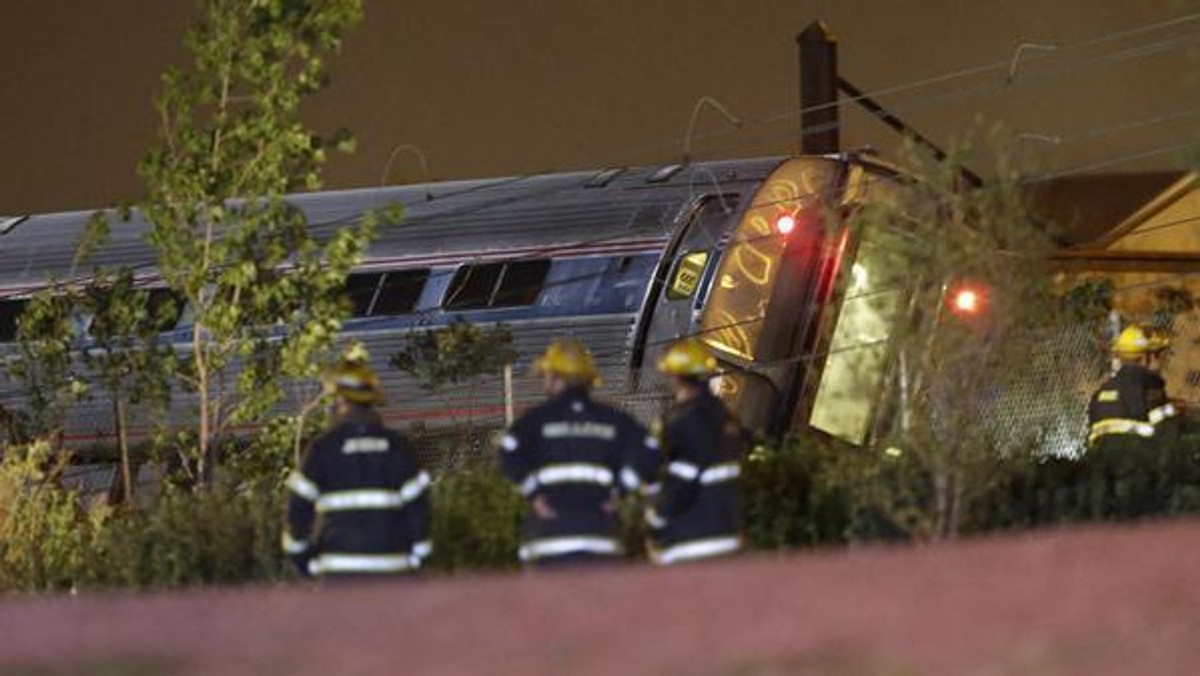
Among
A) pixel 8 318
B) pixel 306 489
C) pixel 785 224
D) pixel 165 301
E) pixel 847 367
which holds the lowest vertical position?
pixel 847 367

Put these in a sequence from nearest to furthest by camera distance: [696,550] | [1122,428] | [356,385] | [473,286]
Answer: [696,550] < [356,385] < [1122,428] < [473,286]

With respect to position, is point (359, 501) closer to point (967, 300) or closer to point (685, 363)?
point (685, 363)

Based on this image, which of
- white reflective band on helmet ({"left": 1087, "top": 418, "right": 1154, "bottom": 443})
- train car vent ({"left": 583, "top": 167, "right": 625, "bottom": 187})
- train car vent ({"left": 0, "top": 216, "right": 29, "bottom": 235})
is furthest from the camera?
train car vent ({"left": 0, "top": 216, "right": 29, "bottom": 235})

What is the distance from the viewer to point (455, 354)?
68.5 ft

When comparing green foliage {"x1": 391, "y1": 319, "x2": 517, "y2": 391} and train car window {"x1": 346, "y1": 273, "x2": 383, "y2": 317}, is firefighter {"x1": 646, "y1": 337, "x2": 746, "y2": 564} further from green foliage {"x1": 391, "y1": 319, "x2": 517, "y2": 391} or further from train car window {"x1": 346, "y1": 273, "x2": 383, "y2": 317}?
train car window {"x1": 346, "y1": 273, "x2": 383, "y2": 317}

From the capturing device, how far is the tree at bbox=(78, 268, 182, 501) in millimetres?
17828

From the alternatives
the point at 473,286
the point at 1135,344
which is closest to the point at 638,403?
the point at 473,286

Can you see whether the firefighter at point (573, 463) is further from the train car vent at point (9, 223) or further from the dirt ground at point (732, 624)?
the train car vent at point (9, 223)

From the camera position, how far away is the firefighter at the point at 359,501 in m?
10.7

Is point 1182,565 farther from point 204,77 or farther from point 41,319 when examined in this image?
point 41,319

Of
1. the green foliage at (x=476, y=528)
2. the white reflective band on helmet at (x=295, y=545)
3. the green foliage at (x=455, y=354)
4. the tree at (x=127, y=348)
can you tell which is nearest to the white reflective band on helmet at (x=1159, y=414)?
the green foliage at (x=476, y=528)

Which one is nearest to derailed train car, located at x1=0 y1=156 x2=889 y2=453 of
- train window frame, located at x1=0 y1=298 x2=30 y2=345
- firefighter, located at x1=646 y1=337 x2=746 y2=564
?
train window frame, located at x1=0 y1=298 x2=30 y2=345

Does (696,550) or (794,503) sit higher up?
(696,550)

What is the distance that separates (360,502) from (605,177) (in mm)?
12475
